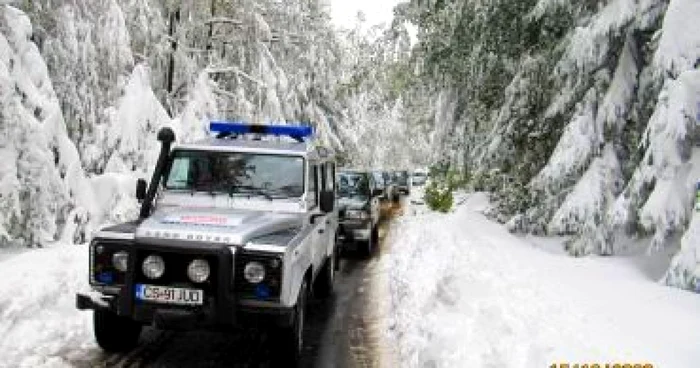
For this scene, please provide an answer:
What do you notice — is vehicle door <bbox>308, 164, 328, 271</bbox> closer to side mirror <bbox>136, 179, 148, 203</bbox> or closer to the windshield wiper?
the windshield wiper

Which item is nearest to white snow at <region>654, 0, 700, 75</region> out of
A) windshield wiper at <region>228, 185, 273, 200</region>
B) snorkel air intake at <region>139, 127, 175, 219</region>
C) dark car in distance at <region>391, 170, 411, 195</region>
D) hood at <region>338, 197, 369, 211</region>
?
windshield wiper at <region>228, 185, 273, 200</region>

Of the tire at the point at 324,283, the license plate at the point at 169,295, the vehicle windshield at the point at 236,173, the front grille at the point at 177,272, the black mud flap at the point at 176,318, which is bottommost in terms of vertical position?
the tire at the point at 324,283

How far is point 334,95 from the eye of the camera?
30234mm

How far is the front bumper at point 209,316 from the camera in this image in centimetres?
591

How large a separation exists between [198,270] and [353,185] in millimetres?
11612

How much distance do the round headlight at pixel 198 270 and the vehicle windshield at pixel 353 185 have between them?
1099 cm

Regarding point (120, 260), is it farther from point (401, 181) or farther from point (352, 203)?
point (401, 181)

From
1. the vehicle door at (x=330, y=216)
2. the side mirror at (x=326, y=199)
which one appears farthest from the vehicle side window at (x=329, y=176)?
the side mirror at (x=326, y=199)

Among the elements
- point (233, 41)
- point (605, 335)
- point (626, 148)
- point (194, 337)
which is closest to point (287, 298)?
point (194, 337)

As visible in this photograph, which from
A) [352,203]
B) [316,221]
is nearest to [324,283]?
[316,221]

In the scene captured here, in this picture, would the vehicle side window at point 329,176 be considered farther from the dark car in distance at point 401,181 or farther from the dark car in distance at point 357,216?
the dark car in distance at point 401,181

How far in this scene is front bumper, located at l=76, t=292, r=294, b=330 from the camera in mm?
5910

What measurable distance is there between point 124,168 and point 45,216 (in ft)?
8.51

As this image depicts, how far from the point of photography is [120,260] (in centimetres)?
617
